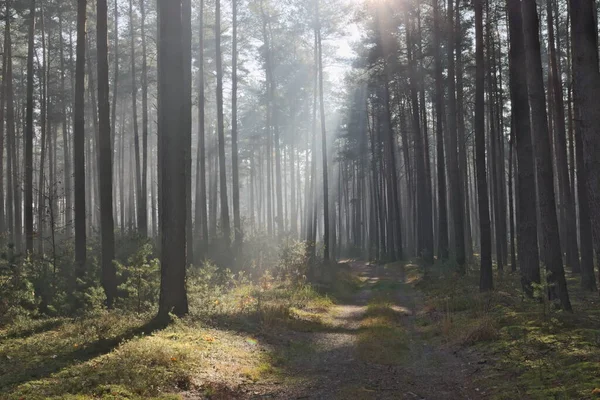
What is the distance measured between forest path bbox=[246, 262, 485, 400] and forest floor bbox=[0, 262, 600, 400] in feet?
0.08

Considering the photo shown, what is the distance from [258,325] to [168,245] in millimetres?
2743

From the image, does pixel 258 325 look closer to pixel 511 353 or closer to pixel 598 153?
pixel 511 353

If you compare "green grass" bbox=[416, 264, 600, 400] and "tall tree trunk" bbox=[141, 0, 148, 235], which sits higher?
"tall tree trunk" bbox=[141, 0, 148, 235]

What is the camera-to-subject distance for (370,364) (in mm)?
9281

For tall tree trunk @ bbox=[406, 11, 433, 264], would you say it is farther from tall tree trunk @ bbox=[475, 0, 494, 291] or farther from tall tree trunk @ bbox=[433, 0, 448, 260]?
tall tree trunk @ bbox=[475, 0, 494, 291]

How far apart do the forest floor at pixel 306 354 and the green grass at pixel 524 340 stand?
3 cm

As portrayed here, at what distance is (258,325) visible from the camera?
1202 cm

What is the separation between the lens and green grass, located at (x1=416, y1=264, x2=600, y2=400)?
6.55m

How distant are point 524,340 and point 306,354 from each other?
3908 mm

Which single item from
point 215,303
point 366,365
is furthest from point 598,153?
point 215,303

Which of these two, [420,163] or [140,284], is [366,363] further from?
[420,163]

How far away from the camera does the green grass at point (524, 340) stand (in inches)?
258

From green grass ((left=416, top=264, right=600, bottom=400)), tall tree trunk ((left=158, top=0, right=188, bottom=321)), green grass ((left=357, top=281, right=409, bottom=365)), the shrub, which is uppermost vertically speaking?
tall tree trunk ((left=158, top=0, right=188, bottom=321))

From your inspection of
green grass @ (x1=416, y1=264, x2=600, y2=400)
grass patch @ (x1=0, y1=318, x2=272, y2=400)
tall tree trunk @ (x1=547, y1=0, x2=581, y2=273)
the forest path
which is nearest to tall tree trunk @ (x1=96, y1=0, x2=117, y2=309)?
grass patch @ (x1=0, y1=318, x2=272, y2=400)
